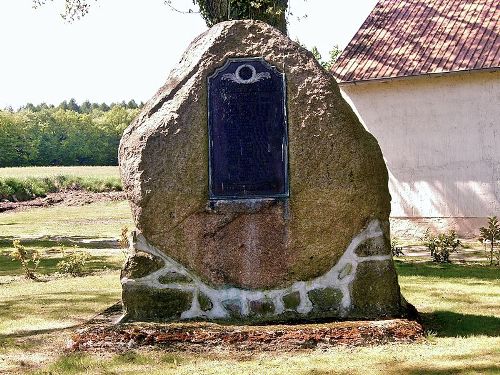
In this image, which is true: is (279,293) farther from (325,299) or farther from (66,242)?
(66,242)

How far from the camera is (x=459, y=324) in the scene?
7.27m

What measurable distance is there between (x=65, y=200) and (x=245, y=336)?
30.1m

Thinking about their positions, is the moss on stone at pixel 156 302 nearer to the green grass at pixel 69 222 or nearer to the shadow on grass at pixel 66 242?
the shadow on grass at pixel 66 242

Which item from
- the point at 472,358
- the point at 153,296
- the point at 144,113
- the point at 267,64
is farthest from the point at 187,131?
the point at 472,358

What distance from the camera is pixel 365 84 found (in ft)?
55.4

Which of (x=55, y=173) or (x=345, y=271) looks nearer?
(x=345, y=271)

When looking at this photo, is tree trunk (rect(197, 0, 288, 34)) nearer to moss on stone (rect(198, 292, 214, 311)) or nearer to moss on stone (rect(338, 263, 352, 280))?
moss on stone (rect(338, 263, 352, 280))

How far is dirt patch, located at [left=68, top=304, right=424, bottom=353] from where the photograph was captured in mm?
6363

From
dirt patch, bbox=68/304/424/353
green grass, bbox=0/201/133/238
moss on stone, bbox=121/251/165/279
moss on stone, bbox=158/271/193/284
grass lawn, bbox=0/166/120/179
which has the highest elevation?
grass lawn, bbox=0/166/120/179

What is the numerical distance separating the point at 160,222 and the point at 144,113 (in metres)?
1.05

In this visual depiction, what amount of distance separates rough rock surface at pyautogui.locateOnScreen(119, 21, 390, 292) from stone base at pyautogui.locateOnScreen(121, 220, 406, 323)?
0.27 feet

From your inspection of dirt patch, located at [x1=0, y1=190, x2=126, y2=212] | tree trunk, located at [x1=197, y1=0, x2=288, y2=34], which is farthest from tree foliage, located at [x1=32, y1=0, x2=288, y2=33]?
dirt patch, located at [x1=0, y1=190, x2=126, y2=212]

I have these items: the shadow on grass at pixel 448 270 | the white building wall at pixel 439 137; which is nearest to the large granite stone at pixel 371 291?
the shadow on grass at pixel 448 270

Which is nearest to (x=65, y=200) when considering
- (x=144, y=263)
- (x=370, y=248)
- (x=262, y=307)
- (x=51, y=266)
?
(x=51, y=266)
